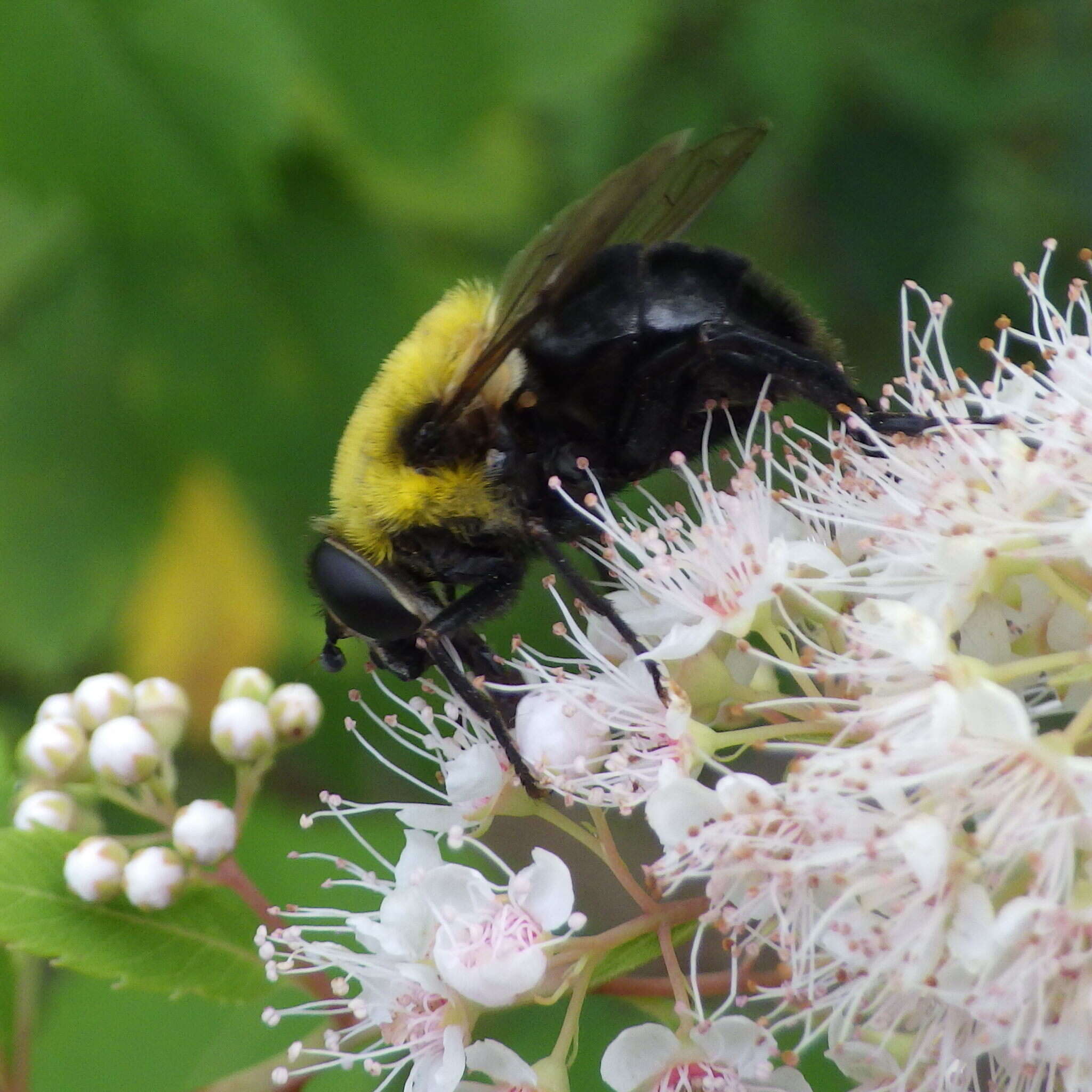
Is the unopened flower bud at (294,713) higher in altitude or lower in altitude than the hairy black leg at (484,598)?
lower

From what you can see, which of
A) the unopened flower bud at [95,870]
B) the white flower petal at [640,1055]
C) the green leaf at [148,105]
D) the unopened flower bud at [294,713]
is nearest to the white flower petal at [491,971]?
the white flower petal at [640,1055]

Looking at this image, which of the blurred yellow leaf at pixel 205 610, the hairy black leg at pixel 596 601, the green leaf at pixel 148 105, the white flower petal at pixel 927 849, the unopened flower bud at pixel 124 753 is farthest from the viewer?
the blurred yellow leaf at pixel 205 610

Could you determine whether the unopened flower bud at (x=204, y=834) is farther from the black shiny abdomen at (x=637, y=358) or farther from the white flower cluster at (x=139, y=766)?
the black shiny abdomen at (x=637, y=358)

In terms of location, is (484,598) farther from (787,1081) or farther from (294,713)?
(787,1081)

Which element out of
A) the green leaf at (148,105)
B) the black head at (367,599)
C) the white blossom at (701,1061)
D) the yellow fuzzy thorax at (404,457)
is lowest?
the white blossom at (701,1061)

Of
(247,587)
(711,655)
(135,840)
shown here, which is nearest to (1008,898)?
(711,655)

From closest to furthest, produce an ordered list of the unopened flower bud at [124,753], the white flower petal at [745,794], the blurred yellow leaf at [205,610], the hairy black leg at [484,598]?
the white flower petal at [745,794], the hairy black leg at [484,598], the unopened flower bud at [124,753], the blurred yellow leaf at [205,610]

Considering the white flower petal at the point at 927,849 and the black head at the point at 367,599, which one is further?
the black head at the point at 367,599

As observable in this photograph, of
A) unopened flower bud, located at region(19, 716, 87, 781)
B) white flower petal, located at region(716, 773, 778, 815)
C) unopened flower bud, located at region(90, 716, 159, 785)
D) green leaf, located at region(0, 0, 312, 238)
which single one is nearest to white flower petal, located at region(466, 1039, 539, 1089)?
white flower petal, located at region(716, 773, 778, 815)
